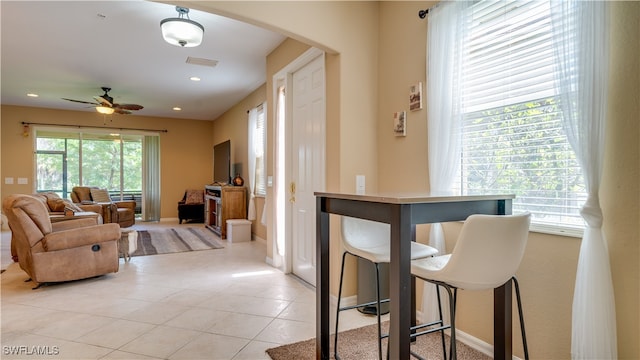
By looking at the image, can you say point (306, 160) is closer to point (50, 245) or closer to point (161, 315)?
point (161, 315)

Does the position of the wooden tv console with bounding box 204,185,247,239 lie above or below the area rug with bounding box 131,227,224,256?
above

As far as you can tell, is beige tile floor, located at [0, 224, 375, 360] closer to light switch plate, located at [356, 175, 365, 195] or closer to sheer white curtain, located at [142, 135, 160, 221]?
light switch plate, located at [356, 175, 365, 195]

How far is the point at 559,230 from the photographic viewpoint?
1715 mm

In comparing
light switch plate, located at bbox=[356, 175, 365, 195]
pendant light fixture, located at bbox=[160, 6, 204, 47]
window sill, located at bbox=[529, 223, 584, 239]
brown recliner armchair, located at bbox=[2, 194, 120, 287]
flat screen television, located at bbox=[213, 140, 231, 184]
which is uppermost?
pendant light fixture, located at bbox=[160, 6, 204, 47]

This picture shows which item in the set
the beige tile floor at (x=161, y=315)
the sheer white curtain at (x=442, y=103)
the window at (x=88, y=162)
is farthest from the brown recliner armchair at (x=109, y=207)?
the sheer white curtain at (x=442, y=103)

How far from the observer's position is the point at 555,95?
164cm

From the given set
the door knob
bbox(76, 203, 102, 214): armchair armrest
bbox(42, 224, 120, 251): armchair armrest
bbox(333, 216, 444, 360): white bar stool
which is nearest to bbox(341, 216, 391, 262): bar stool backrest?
bbox(333, 216, 444, 360): white bar stool

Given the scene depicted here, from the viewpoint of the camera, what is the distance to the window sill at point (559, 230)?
1634mm

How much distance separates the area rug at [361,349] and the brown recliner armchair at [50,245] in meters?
2.52

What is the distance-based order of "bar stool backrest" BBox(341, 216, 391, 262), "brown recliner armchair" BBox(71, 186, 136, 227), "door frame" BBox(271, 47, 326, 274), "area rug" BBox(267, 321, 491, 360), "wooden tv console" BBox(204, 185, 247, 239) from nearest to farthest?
"bar stool backrest" BBox(341, 216, 391, 262), "area rug" BBox(267, 321, 491, 360), "door frame" BBox(271, 47, 326, 274), "wooden tv console" BBox(204, 185, 247, 239), "brown recliner armchair" BBox(71, 186, 136, 227)

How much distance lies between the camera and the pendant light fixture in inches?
124

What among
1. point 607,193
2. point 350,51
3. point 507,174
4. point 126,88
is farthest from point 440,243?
point 126,88

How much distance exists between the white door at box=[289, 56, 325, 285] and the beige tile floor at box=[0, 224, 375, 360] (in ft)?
1.09

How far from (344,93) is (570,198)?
68.7 inches
